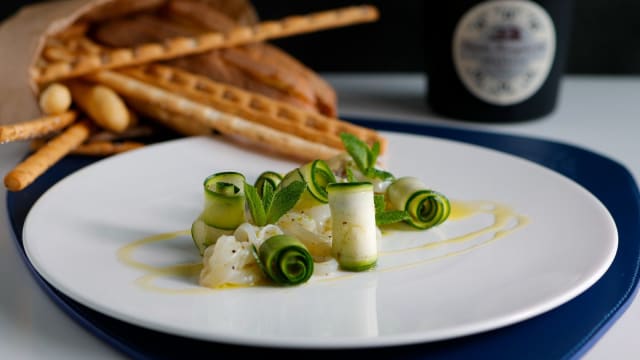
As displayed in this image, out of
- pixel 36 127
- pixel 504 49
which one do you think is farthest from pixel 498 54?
pixel 36 127

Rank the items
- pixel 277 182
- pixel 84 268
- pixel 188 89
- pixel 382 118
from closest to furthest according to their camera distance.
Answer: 1. pixel 84 268
2. pixel 277 182
3. pixel 188 89
4. pixel 382 118

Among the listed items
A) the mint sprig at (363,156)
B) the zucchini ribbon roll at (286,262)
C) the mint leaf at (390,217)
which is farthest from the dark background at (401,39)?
the zucchini ribbon roll at (286,262)

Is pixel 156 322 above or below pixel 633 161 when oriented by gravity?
above

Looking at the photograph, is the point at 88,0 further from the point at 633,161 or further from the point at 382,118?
the point at 633,161

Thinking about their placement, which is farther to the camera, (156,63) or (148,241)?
(156,63)

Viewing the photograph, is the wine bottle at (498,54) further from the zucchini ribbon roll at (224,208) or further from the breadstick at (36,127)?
the zucchini ribbon roll at (224,208)

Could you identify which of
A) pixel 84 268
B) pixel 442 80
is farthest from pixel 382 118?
pixel 84 268
